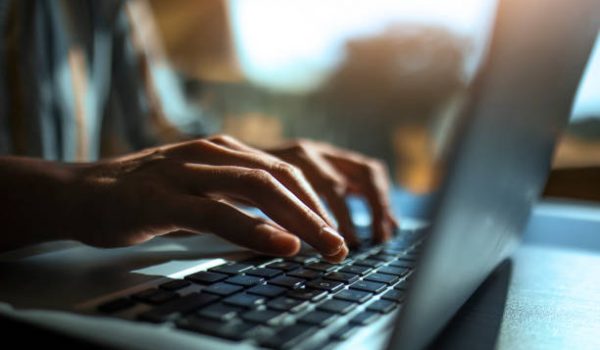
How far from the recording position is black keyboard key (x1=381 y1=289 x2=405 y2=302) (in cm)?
40

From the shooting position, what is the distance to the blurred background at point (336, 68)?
2775mm

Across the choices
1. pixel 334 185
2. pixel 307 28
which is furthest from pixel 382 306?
pixel 307 28

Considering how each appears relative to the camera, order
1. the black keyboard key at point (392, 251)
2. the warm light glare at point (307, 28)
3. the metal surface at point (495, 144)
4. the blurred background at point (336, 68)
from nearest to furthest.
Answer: the metal surface at point (495, 144)
the black keyboard key at point (392, 251)
the blurred background at point (336, 68)
the warm light glare at point (307, 28)

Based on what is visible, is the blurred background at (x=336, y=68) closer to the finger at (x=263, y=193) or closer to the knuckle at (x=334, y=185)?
the knuckle at (x=334, y=185)

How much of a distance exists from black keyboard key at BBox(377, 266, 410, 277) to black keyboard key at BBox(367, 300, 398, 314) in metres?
0.09

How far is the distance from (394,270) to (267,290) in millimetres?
147

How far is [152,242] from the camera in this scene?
596mm

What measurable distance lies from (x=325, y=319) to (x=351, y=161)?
1.84 ft

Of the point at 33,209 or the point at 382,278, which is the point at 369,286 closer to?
the point at 382,278

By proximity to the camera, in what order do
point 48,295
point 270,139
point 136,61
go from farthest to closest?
point 270,139 → point 136,61 → point 48,295

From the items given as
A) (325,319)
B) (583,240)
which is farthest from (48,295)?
(583,240)

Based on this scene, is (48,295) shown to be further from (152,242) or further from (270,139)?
(270,139)

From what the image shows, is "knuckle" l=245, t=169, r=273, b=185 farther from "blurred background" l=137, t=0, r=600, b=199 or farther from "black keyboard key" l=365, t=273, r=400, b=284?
"blurred background" l=137, t=0, r=600, b=199

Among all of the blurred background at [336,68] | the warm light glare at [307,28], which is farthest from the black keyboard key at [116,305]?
the warm light glare at [307,28]
